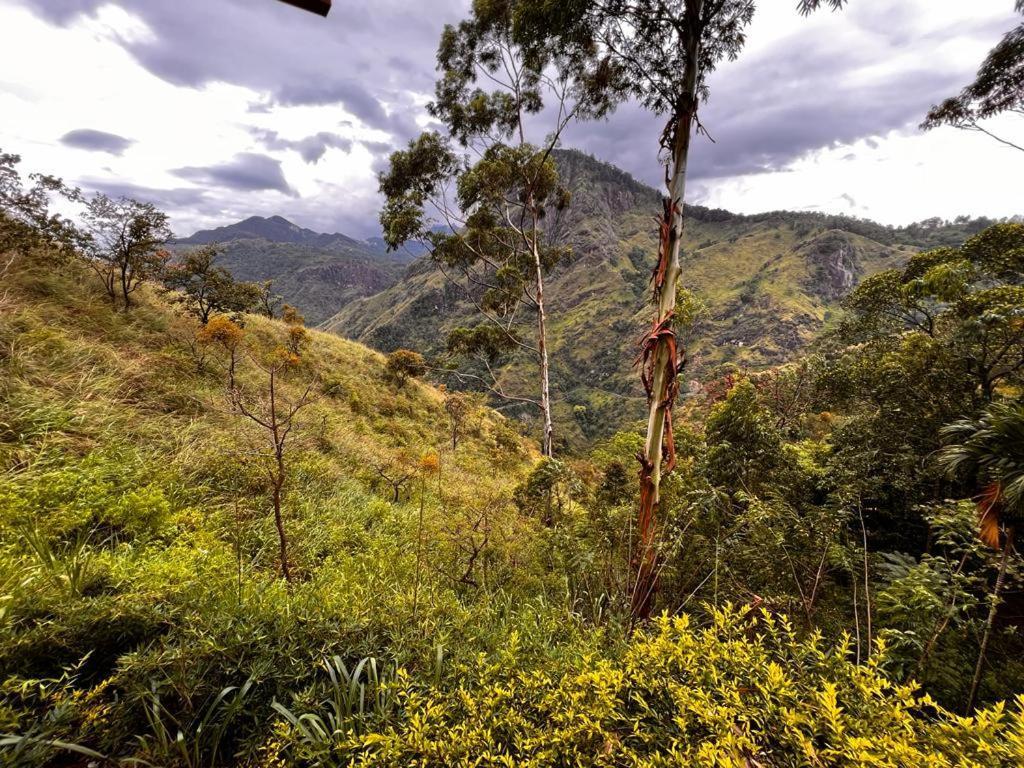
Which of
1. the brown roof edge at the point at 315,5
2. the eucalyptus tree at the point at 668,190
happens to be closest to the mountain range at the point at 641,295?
the eucalyptus tree at the point at 668,190

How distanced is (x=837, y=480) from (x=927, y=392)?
2885 mm

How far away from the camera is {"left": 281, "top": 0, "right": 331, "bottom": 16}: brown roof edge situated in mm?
1000

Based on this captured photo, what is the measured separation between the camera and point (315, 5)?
1.02 meters

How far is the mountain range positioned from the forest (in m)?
53.7

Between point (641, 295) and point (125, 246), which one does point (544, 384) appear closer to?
point (125, 246)

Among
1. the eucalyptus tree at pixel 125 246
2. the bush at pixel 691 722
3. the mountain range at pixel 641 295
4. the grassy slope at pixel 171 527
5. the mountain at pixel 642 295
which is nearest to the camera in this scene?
the bush at pixel 691 722

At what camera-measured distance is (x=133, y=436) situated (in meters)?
4.94

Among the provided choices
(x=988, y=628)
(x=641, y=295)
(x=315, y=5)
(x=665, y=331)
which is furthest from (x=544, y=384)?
(x=641, y=295)

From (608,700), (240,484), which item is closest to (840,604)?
(608,700)

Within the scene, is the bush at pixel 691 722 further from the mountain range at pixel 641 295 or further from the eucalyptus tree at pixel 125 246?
the mountain range at pixel 641 295

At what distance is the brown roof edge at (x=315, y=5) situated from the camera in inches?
39.4

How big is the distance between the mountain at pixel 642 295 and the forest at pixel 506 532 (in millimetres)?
54088

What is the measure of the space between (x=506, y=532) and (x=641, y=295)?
118652 mm

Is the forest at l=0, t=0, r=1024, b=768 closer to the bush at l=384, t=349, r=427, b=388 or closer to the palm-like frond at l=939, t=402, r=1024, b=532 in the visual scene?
the palm-like frond at l=939, t=402, r=1024, b=532
